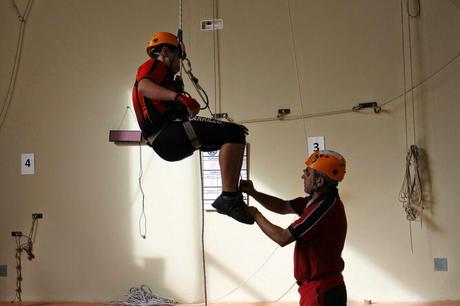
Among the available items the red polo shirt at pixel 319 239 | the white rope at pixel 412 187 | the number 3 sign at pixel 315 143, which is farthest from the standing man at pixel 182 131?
the white rope at pixel 412 187

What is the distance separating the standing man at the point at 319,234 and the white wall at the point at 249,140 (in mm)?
1785

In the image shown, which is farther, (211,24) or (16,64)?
(16,64)

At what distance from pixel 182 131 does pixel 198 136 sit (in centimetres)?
8

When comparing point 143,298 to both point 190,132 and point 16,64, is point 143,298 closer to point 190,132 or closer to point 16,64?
point 190,132

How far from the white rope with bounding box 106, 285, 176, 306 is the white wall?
0.08 meters

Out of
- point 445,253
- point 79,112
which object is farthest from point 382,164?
point 79,112

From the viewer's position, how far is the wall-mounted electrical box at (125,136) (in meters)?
4.53

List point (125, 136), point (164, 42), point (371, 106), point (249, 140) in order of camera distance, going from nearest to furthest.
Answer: point (164, 42)
point (371, 106)
point (249, 140)
point (125, 136)

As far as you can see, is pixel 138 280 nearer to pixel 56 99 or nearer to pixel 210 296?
pixel 210 296

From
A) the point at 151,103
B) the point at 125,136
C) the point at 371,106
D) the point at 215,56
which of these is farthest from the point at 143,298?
the point at 371,106

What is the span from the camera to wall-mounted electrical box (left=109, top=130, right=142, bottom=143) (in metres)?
4.53

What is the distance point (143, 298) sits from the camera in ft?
14.1

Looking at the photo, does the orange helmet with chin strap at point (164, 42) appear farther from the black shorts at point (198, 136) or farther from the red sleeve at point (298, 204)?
the red sleeve at point (298, 204)

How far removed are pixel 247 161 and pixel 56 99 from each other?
1972mm
